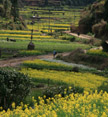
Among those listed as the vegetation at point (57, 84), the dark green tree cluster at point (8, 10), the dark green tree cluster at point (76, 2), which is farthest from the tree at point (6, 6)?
the dark green tree cluster at point (76, 2)

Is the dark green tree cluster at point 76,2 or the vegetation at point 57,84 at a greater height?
the dark green tree cluster at point 76,2

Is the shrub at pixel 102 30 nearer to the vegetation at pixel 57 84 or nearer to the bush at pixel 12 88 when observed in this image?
the vegetation at pixel 57 84

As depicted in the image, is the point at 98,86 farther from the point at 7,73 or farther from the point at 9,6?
the point at 9,6

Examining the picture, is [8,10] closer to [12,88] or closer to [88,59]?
[88,59]

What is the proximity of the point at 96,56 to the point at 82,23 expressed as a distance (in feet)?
186

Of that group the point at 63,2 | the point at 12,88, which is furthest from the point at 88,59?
the point at 63,2

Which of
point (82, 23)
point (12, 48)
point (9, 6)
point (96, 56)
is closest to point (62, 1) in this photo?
point (9, 6)

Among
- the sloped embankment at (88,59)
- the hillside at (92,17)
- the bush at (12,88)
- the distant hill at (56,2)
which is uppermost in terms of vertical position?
the distant hill at (56,2)

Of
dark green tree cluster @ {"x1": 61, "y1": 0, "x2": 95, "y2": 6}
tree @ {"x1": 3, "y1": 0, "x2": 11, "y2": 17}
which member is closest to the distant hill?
dark green tree cluster @ {"x1": 61, "y1": 0, "x2": 95, "y2": 6}

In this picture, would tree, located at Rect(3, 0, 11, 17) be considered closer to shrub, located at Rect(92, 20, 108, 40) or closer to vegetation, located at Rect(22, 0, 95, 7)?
shrub, located at Rect(92, 20, 108, 40)

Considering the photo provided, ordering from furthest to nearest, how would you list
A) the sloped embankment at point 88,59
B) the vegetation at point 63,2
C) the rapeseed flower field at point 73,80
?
the vegetation at point 63,2
the sloped embankment at point 88,59
the rapeseed flower field at point 73,80

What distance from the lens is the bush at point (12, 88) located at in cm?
2200

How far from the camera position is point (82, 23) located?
324ft

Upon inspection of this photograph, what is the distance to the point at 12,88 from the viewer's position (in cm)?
2250
